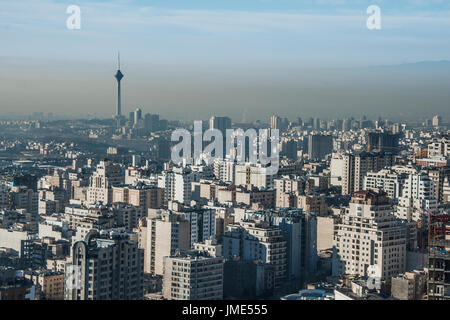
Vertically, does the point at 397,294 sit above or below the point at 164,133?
below

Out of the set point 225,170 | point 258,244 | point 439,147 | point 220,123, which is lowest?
point 258,244

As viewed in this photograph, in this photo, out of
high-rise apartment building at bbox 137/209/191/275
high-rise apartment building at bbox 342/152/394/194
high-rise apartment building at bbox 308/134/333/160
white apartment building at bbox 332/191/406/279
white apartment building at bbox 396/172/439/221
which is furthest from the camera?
high-rise apartment building at bbox 308/134/333/160

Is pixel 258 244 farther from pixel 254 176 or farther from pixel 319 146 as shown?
pixel 319 146

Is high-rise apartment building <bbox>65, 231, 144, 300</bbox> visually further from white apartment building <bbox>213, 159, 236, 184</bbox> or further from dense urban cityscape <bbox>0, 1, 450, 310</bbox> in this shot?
white apartment building <bbox>213, 159, 236, 184</bbox>

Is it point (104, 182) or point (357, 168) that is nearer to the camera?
point (104, 182)

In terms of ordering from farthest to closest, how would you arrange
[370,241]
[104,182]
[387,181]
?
[104,182]
[387,181]
[370,241]

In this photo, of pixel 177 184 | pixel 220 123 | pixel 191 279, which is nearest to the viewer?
pixel 191 279

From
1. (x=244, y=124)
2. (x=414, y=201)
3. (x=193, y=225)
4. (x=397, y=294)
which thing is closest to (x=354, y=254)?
(x=397, y=294)

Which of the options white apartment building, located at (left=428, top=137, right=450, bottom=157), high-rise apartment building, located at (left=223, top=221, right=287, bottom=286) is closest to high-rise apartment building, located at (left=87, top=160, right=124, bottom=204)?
high-rise apartment building, located at (left=223, top=221, right=287, bottom=286)

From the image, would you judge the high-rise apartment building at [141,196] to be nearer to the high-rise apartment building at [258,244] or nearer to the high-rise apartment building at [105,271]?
the high-rise apartment building at [258,244]

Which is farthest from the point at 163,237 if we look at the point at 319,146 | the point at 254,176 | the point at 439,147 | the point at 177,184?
the point at 319,146
